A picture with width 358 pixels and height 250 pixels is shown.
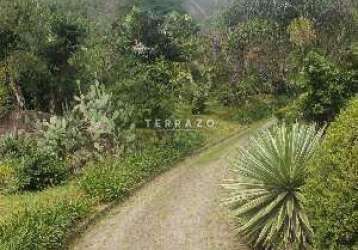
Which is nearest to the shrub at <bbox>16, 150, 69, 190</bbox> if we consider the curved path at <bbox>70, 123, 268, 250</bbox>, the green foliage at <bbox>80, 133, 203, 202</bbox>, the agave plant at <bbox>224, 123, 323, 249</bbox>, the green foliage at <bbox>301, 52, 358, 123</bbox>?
the green foliage at <bbox>80, 133, 203, 202</bbox>

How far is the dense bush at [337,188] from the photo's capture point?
8758mm

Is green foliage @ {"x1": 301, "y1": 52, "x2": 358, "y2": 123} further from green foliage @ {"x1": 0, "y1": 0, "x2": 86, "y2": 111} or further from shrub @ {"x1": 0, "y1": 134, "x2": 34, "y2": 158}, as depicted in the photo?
green foliage @ {"x1": 0, "y1": 0, "x2": 86, "y2": 111}

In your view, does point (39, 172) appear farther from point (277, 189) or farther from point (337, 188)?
point (337, 188)

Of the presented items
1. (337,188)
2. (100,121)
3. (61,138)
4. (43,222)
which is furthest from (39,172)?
(337,188)

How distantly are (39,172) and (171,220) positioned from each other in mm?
6588

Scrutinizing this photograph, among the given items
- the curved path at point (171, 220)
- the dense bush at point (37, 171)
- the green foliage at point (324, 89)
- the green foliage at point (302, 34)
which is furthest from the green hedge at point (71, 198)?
the green foliage at point (302, 34)

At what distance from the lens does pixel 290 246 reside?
39.3 feet

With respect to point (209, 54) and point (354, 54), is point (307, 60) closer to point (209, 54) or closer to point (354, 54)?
point (354, 54)

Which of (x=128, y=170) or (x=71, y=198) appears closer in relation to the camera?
(x=71, y=198)

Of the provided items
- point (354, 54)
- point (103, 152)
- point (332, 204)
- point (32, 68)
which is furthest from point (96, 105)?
point (332, 204)

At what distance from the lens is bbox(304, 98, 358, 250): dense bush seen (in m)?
8.76

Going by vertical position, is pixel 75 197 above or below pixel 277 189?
below

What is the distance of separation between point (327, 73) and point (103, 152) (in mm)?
10119

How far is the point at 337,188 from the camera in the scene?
29.4 feet
